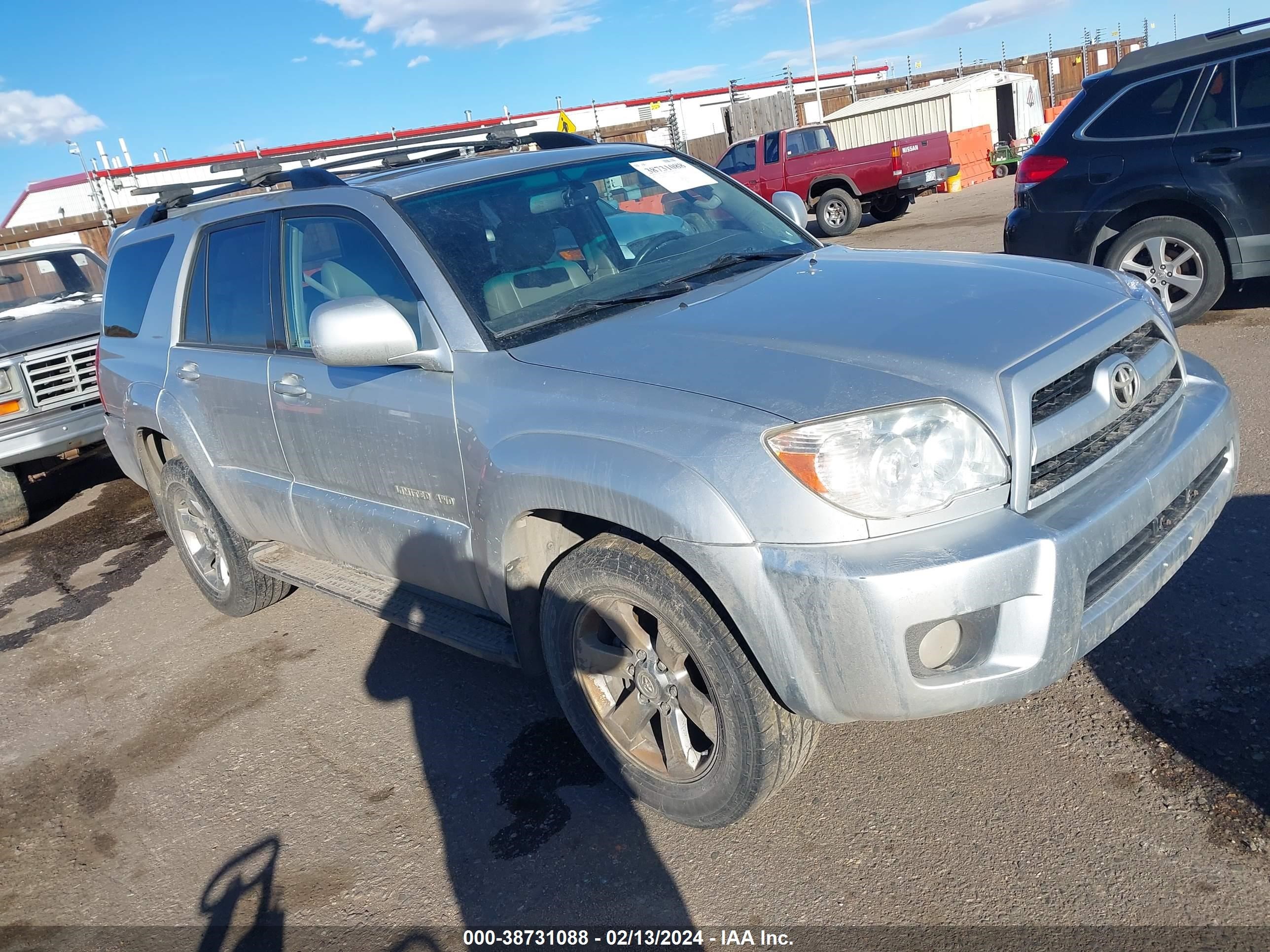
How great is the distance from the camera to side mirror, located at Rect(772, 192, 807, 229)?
13.8 ft

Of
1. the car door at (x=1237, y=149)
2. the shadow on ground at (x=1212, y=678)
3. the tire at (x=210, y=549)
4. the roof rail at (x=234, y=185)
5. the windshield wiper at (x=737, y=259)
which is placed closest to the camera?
the shadow on ground at (x=1212, y=678)

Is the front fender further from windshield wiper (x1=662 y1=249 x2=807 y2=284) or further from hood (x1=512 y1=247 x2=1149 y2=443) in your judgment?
windshield wiper (x1=662 y1=249 x2=807 y2=284)

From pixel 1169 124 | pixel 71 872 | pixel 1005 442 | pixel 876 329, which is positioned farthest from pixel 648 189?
pixel 1169 124

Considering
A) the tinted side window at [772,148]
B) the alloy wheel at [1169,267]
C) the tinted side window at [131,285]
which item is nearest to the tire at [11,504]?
the tinted side window at [131,285]

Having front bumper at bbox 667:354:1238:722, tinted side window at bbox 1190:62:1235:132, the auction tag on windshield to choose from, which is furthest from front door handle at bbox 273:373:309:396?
tinted side window at bbox 1190:62:1235:132

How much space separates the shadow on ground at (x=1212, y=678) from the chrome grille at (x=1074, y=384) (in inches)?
40.6

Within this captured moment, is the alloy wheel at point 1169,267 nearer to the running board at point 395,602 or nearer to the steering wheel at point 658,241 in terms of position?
the steering wheel at point 658,241

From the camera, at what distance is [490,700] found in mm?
3701

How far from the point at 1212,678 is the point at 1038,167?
4.82 meters

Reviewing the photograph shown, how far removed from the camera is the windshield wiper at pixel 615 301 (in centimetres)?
310

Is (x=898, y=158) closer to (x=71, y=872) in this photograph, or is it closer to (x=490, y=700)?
(x=490, y=700)

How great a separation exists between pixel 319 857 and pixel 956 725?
200 cm

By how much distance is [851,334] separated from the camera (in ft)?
8.48

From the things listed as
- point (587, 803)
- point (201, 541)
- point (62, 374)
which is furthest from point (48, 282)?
point (587, 803)
